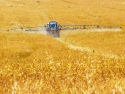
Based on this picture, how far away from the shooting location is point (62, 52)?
39219 mm

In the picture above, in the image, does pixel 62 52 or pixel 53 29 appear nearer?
pixel 62 52

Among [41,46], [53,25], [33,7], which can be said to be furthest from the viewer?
[33,7]

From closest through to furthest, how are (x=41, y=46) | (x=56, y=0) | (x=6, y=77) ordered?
(x=6, y=77)
(x=41, y=46)
(x=56, y=0)

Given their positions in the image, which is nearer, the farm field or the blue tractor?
the farm field

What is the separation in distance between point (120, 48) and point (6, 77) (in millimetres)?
28471

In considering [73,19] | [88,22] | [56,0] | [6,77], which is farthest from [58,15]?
[6,77]

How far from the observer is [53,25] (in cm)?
6003

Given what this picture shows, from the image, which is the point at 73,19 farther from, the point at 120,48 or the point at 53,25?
the point at 120,48

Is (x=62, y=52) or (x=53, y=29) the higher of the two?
(x=62, y=52)

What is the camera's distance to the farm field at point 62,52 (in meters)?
17.3

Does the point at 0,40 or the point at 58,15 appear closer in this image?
the point at 0,40

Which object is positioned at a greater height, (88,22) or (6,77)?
(6,77)

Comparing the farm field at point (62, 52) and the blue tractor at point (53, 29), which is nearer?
the farm field at point (62, 52)

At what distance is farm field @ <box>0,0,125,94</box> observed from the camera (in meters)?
17.3
